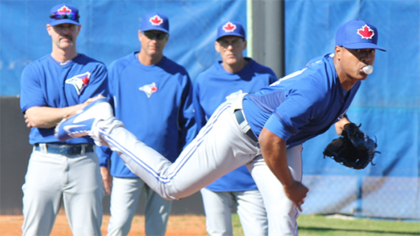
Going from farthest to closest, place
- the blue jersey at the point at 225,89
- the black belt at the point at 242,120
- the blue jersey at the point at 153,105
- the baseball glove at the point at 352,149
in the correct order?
the blue jersey at the point at 153,105, the blue jersey at the point at 225,89, the baseball glove at the point at 352,149, the black belt at the point at 242,120

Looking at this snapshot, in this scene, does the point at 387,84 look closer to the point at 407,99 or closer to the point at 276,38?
the point at 407,99

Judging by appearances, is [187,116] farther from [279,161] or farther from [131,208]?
[279,161]

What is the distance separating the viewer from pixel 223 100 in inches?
191

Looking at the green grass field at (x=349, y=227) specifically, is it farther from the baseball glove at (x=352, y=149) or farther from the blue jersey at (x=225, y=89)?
the baseball glove at (x=352, y=149)

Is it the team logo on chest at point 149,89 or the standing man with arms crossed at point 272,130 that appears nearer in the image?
the standing man with arms crossed at point 272,130

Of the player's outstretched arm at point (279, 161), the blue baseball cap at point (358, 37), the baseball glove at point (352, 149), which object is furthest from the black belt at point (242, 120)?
the blue baseball cap at point (358, 37)

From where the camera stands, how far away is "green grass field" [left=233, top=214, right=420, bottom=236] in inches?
272

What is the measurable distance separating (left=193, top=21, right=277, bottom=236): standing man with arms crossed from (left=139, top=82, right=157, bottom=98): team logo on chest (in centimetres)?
39

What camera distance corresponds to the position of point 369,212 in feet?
24.7

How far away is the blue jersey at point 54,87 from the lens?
422 cm

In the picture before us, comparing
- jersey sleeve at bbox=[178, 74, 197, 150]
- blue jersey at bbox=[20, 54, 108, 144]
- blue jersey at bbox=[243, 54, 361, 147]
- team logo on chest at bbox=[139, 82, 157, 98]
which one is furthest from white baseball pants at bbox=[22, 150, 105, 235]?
blue jersey at bbox=[243, 54, 361, 147]

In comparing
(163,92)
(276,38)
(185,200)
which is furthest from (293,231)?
(185,200)

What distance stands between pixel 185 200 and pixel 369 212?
263 cm

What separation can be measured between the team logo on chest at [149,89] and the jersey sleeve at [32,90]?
3.45 feet
